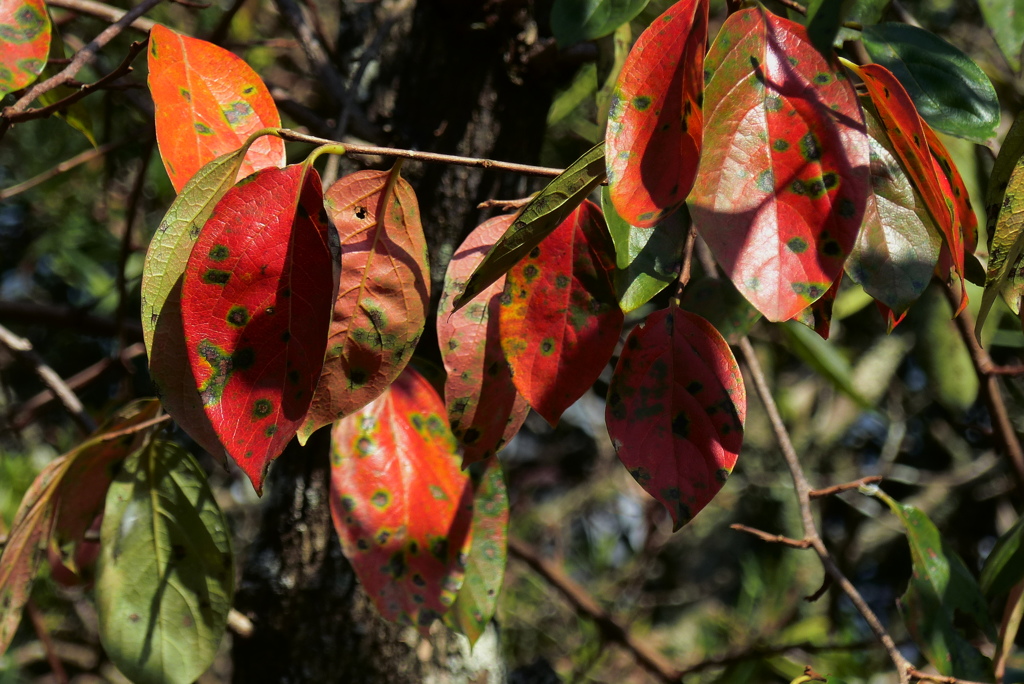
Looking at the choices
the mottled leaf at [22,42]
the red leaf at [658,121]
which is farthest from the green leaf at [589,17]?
the mottled leaf at [22,42]

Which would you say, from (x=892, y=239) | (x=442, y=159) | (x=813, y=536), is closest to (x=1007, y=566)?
(x=813, y=536)

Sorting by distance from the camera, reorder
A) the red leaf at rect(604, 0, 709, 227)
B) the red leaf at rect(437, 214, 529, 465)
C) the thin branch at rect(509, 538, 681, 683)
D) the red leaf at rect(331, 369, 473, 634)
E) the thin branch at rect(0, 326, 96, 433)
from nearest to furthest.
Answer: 1. the red leaf at rect(604, 0, 709, 227)
2. the red leaf at rect(437, 214, 529, 465)
3. the red leaf at rect(331, 369, 473, 634)
4. the thin branch at rect(0, 326, 96, 433)
5. the thin branch at rect(509, 538, 681, 683)

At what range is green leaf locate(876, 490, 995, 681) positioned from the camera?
65cm

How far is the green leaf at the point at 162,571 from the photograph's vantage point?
1.99 ft

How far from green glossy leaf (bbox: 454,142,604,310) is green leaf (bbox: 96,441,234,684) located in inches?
16.2

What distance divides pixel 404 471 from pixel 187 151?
29cm

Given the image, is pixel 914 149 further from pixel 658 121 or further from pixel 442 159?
pixel 442 159

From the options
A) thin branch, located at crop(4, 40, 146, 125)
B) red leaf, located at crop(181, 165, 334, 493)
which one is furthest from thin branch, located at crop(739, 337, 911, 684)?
thin branch, located at crop(4, 40, 146, 125)

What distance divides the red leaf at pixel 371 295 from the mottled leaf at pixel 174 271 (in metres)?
0.07

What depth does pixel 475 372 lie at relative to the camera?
18.5 inches

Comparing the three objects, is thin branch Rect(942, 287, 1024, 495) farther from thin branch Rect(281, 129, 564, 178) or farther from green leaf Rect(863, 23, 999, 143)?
thin branch Rect(281, 129, 564, 178)

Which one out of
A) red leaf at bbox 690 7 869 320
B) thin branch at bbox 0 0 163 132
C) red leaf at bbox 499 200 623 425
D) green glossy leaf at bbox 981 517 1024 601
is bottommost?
green glossy leaf at bbox 981 517 1024 601

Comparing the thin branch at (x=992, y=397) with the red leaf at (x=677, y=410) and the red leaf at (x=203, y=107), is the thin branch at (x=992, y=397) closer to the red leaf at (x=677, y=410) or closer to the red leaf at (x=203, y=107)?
the red leaf at (x=677, y=410)

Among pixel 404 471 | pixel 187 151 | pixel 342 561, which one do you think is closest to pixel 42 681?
pixel 342 561
